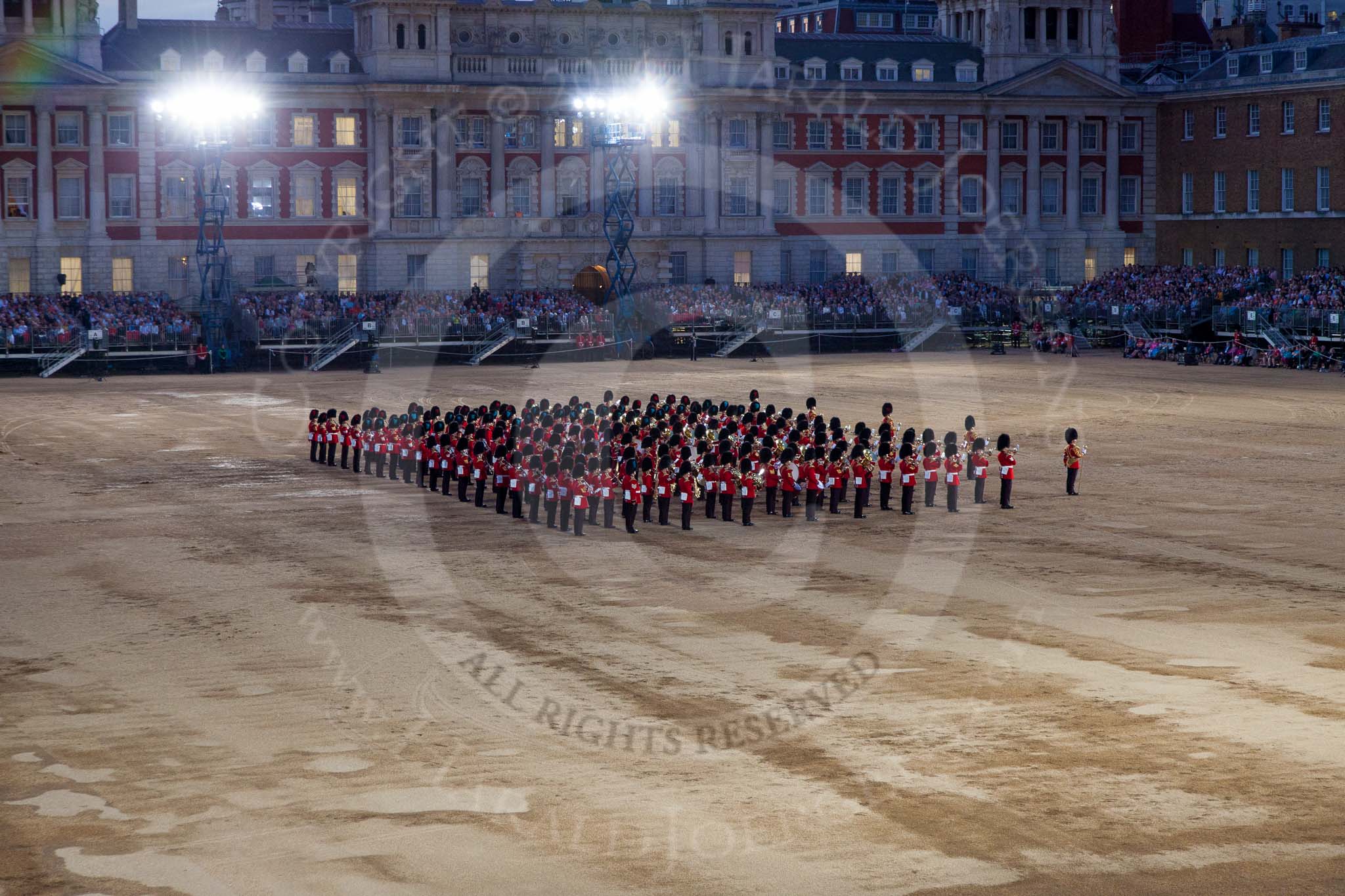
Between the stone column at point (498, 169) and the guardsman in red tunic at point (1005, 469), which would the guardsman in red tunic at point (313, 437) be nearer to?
the guardsman in red tunic at point (1005, 469)

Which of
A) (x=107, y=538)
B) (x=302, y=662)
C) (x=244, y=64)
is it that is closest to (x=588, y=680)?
(x=302, y=662)

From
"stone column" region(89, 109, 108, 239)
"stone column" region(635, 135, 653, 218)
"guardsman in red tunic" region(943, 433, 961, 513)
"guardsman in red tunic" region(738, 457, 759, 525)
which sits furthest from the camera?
"stone column" region(635, 135, 653, 218)

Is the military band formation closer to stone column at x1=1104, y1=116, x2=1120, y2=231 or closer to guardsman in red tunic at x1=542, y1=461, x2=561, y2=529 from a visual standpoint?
guardsman in red tunic at x1=542, y1=461, x2=561, y2=529

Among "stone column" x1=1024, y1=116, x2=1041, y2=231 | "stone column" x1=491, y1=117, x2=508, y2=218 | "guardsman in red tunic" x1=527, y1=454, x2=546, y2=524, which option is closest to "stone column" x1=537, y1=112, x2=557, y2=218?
"stone column" x1=491, y1=117, x2=508, y2=218

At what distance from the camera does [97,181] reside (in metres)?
77.8

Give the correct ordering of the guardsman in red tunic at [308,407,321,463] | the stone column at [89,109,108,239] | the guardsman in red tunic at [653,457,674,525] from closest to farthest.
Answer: the guardsman in red tunic at [653,457,674,525]
the guardsman in red tunic at [308,407,321,463]
the stone column at [89,109,108,239]

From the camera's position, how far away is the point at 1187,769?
51.7 ft

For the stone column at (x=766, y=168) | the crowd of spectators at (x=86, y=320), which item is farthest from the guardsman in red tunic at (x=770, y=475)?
the stone column at (x=766, y=168)

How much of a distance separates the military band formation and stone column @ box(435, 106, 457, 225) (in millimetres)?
47457

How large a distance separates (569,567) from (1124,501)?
11.4m

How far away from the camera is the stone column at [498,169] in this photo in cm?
8300

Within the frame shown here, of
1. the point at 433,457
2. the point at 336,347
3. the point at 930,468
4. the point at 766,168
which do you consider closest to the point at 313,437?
the point at 433,457

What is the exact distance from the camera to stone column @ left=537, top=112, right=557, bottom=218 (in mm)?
83688

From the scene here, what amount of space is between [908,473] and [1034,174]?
211 feet
